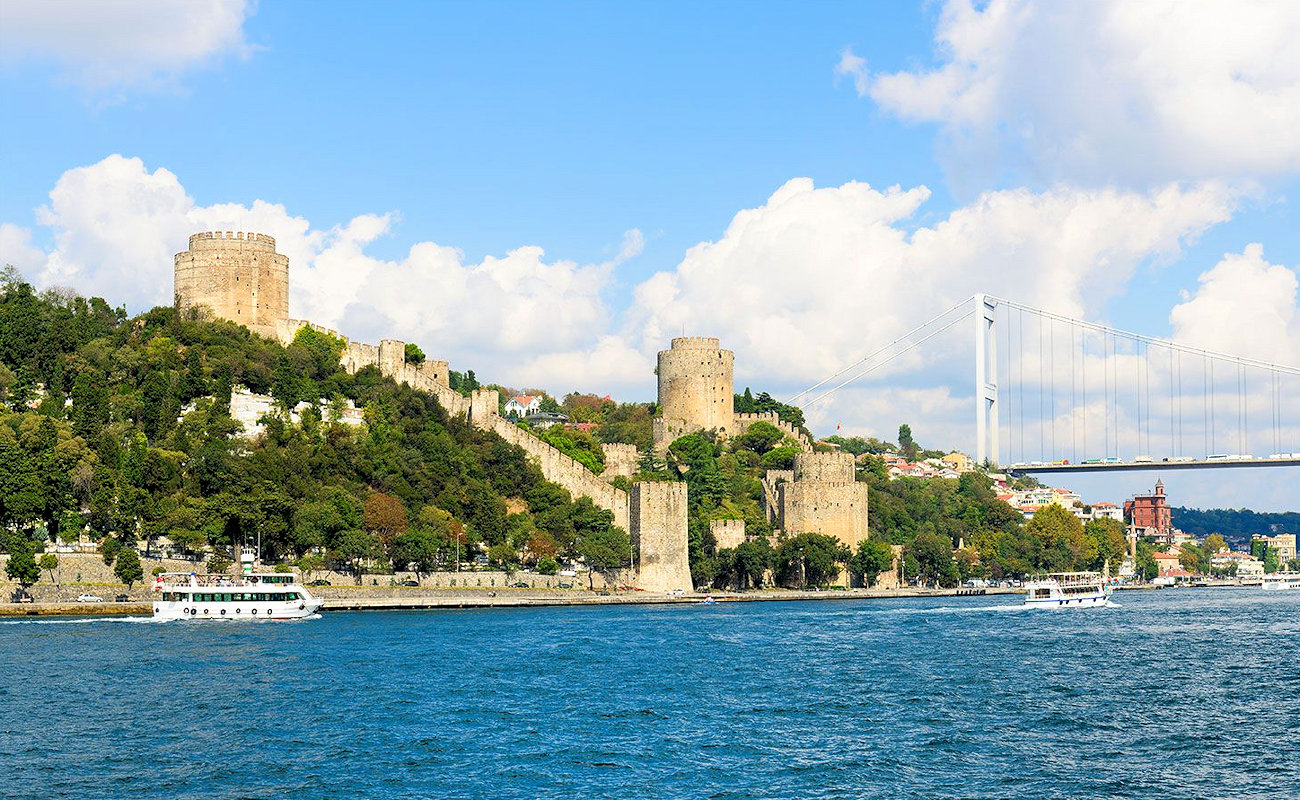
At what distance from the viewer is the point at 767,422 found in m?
62.4

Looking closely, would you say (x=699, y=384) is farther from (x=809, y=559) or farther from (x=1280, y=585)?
(x=1280, y=585)

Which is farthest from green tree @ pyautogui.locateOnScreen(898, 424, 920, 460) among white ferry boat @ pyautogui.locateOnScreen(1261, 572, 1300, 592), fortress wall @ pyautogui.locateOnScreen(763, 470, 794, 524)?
fortress wall @ pyautogui.locateOnScreen(763, 470, 794, 524)

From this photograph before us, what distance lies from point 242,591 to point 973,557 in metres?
35.4

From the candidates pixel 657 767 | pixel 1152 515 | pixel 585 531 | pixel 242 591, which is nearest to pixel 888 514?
pixel 585 531

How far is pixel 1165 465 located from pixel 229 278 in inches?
1542

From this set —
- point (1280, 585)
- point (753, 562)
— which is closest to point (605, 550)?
point (753, 562)

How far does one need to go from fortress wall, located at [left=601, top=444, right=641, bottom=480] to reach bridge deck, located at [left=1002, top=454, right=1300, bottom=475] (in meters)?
21.5

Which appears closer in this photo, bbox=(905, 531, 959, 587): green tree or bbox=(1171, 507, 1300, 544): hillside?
bbox=(905, 531, 959, 587): green tree

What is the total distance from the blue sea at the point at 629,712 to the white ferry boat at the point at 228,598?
0.96 m

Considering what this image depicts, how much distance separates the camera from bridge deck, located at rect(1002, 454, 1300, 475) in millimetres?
61688

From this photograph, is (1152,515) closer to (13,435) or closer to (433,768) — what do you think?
(13,435)

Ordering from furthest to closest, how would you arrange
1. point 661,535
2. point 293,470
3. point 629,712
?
point 661,535, point 293,470, point 629,712

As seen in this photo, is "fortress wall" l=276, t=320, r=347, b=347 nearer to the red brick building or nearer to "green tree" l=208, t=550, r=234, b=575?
"green tree" l=208, t=550, r=234, b=575

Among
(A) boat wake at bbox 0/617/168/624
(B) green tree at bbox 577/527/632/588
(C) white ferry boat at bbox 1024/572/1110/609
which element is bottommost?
(C) white ferry boat at bbox 1024/572/1110/609
